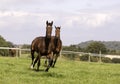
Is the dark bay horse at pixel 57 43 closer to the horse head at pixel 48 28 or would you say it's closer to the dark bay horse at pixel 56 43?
the dark bay horse at pixel 56 43

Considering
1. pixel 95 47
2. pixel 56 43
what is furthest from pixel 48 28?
pixel 95 47

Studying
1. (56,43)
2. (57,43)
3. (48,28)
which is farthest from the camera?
(57,43)

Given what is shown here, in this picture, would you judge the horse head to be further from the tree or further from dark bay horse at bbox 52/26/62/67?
the tree

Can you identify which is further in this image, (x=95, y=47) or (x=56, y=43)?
(x=95, y=47)

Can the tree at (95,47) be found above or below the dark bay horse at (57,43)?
below

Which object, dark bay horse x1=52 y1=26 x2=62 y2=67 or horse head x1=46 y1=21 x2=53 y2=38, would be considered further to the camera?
dark bay horse x1=52 y1=26 x2=62 y2=67

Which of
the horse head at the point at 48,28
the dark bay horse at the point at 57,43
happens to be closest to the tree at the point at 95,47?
the dark bay horse at the point at 57,43

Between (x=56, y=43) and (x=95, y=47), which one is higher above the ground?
(x=56, y=43)

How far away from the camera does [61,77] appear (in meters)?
18.1

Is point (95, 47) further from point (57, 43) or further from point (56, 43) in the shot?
point (56, 43)

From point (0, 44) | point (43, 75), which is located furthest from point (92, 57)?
point (43, 75)

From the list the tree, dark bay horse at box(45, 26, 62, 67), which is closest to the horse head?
dark bay horse at box(45, 26, 62, 67)

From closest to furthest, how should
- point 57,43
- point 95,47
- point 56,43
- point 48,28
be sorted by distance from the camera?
point 48,28 → point 56,43 → point 57,43 → point 95,47

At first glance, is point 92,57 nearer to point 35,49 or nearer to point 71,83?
point 35,49
